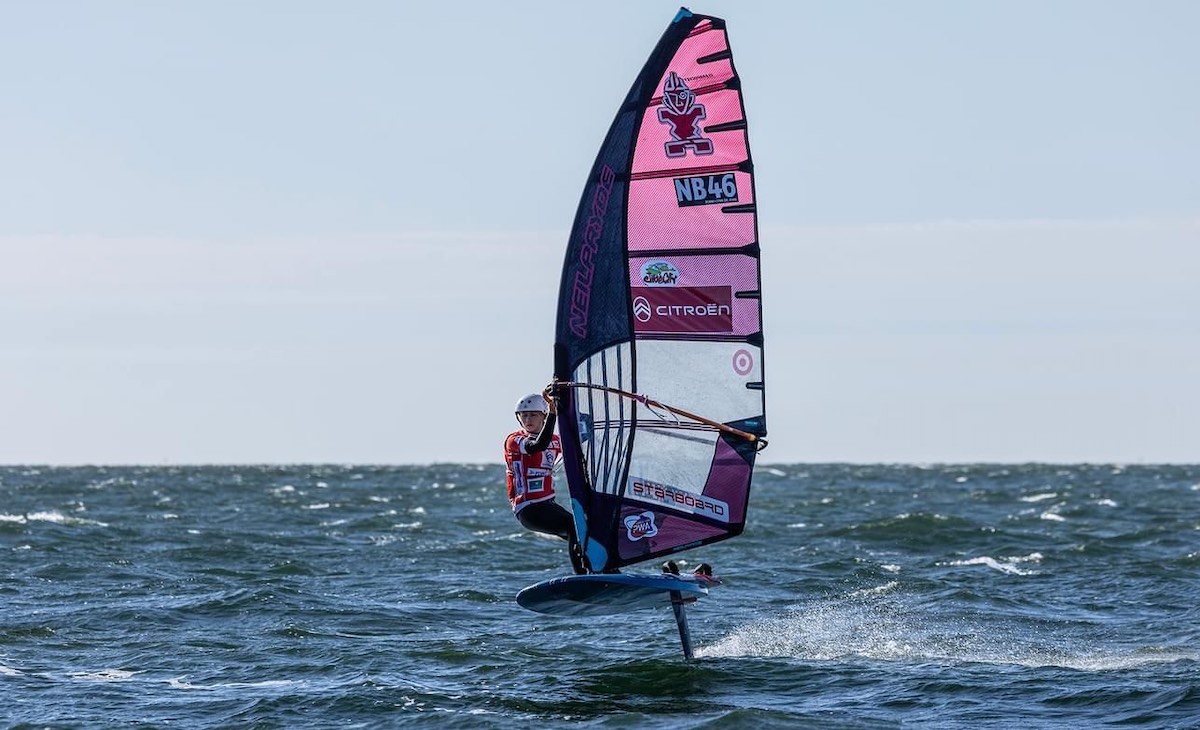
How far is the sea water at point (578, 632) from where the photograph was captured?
1099cm

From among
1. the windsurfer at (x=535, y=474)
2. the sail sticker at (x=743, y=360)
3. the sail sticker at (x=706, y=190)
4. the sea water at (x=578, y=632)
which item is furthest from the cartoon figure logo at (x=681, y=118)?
the sea water at (x=578, y=632)

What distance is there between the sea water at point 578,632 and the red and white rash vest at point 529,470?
1.44m

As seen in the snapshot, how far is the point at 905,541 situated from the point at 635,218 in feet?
47.1

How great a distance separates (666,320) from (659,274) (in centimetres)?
33

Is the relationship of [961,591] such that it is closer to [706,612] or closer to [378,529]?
[706,612]

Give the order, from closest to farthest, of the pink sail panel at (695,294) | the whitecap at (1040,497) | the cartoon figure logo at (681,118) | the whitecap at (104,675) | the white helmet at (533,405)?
the cartoon figure logo at (681,118), the pink sail panel at (695,294), the white helmet at (533,405), the whitecap at (104,675), the whitecap at (1040,497)

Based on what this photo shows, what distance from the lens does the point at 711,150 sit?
1084 cm

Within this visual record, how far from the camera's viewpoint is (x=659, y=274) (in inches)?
433

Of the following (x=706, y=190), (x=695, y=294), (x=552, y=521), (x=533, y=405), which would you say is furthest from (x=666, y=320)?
(x=552, y=521)

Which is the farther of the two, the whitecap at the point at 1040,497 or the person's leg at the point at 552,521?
the whitecap at the point at 1040,497

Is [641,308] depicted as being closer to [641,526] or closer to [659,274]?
[659,274]

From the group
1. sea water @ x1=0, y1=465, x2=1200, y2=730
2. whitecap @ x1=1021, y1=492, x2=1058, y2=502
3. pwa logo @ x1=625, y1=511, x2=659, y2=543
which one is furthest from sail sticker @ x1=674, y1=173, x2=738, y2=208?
whitecap @ x1=1021, y1=492, x2=1058, y2=502

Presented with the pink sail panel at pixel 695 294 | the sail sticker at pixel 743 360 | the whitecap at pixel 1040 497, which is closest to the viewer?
the pink sail panel at pixel 695 294

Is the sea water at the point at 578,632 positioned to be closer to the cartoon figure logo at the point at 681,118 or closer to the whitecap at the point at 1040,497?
the cartoon figure logo at the point at 681,118
